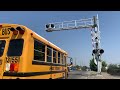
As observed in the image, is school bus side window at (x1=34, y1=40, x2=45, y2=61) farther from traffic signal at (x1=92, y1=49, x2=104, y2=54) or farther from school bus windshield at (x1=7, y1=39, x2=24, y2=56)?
traffic signal at (x1=92, y1=49, x2=104, y2=54)

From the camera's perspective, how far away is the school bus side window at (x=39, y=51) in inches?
279

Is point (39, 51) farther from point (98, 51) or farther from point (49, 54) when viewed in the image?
point (98, 51)

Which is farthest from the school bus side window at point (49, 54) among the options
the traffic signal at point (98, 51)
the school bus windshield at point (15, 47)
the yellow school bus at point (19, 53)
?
the traffic signal at point (98, 51)

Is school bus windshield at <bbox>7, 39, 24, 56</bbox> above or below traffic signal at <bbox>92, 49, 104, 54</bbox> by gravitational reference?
below

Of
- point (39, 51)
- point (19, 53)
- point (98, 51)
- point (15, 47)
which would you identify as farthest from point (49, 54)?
point (98, 51)

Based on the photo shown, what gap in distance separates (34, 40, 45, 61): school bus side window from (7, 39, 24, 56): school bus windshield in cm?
61

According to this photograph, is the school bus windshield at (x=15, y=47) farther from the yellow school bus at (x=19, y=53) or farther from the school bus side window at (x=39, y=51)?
the school bus side window at (x=39, y=51)

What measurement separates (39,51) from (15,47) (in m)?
0.98

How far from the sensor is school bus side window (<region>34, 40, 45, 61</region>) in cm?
709

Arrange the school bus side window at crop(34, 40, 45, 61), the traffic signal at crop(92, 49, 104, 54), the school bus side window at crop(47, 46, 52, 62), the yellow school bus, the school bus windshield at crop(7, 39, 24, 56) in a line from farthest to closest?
the traffic signal at crop(92, 49, 104, 54)
the school bus side window at crop(47, 46, 52, 62)
the school bus side window at crop(34, 40, 45, 61)
the school bus windshield at crop(7, 39, 24, 56)
the yellow school bus

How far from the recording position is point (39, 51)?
7.43 m

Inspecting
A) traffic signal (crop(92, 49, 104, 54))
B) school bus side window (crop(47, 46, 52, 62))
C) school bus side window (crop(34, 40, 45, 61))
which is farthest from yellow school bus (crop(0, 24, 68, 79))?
traffic signal (crop(92, 49, 104, 54))
